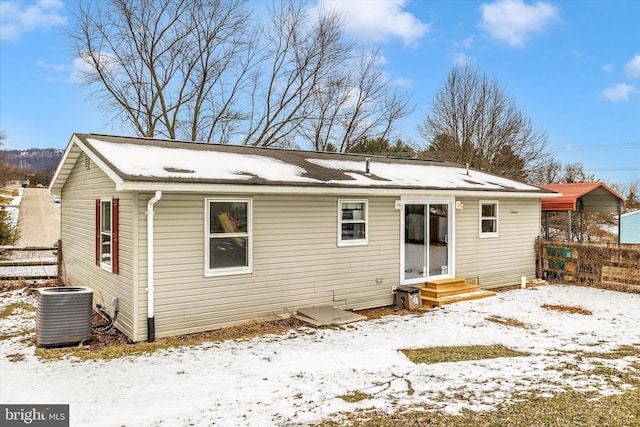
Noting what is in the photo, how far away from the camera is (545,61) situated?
21047 millimetres

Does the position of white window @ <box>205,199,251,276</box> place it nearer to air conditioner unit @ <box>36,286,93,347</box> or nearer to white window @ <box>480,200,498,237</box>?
air conditioner unit @ <box>36,286,93,347</box>

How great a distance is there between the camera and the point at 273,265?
7.73 meters

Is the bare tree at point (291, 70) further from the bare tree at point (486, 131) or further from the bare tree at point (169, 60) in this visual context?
the bare tree at point (486, 131)

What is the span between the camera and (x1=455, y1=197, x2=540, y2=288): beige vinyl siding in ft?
34.5

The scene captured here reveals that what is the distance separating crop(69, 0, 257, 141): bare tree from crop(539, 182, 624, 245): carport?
15.5 metres

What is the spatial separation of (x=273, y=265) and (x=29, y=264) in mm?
8079

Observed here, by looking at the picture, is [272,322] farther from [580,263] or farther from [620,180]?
[620,180]

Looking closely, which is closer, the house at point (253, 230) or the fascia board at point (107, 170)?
the fascia board at point (107, 170)

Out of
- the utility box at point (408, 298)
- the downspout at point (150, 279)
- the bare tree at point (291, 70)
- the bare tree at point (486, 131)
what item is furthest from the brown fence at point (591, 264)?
the bare tree at point (291, 70)

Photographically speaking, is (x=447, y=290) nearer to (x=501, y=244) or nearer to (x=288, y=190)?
(x=501, y=244)

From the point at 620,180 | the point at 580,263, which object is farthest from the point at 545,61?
the point at 620,180

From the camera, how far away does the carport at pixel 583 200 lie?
1271 centimetres

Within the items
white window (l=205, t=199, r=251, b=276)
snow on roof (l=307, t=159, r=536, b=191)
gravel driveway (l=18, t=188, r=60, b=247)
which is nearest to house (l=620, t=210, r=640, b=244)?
snow on roof (l=307, t=159, r=536, b=191)

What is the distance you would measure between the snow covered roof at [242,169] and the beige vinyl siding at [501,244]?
20.7 inches
